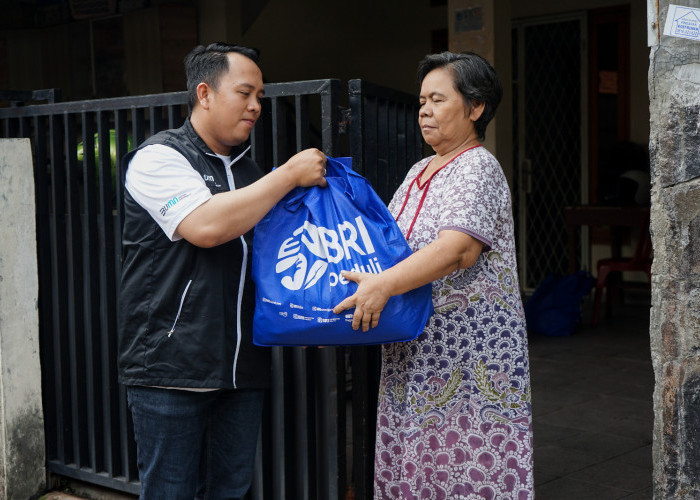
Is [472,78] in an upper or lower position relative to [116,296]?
upper

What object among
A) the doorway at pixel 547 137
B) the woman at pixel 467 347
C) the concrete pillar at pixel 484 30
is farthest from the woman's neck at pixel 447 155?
the doorway at pixel 547 137

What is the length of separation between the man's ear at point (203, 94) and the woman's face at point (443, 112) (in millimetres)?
598

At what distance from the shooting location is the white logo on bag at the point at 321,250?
221 centimetres

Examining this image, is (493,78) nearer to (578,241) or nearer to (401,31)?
(578,241)

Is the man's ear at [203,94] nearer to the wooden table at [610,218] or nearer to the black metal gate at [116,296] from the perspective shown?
the black metal gate at [116,296]

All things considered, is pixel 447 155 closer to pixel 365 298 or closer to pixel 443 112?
pixel 443 112

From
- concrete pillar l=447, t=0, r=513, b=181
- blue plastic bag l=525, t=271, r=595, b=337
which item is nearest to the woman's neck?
concrete pillar l=447, t=0, r=513, b=181

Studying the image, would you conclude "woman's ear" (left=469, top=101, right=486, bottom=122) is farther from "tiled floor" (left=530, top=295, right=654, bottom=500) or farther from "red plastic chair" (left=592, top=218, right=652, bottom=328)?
"red plastic chair" (left=592, top=218, right=652, bottom=328)

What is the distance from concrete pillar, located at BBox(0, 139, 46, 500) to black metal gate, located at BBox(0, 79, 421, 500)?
0.07 metres

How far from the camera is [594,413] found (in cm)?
507

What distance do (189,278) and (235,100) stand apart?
49 centimetres

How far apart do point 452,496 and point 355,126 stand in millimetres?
1166

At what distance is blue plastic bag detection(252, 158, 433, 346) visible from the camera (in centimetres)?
220

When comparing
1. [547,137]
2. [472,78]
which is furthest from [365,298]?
[547,137]
